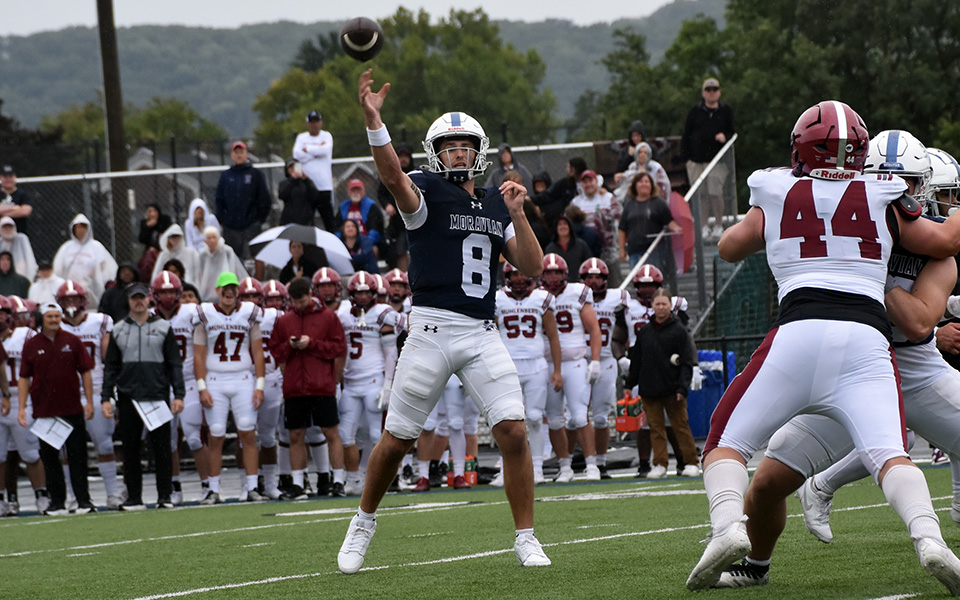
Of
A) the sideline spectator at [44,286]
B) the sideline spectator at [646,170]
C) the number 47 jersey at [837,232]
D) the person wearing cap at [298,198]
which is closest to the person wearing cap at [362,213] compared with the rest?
the person wearing cap at [298,198]

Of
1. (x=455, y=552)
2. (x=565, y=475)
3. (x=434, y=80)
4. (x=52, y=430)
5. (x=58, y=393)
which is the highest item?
(x=434, y=80)

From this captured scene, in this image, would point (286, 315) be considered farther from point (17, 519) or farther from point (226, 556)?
point (226, 556)

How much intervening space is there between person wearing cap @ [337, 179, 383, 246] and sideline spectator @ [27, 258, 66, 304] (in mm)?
3489

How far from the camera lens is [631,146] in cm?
1769

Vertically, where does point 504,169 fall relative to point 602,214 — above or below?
above

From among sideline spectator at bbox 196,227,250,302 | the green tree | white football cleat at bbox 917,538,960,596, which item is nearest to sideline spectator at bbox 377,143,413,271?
sideline spectator at bbox 196,227,250,302

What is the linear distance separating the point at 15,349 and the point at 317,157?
5.27 metres

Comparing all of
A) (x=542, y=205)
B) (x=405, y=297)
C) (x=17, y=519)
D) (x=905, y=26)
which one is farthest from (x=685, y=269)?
(x=905, y=26)

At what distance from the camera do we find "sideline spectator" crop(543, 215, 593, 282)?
15.1 m

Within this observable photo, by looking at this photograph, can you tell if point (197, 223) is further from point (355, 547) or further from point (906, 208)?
point (906, 208)

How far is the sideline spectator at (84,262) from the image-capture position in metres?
16.5

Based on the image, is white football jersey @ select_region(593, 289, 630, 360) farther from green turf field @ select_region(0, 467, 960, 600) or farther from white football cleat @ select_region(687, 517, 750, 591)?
white football cleat @ select_region(687, 517, 750, 591)

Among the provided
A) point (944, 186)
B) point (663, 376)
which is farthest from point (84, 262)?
point (944, 186)

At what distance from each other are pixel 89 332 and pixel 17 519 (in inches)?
84.8
